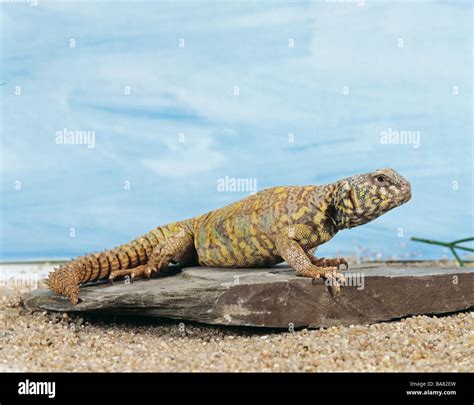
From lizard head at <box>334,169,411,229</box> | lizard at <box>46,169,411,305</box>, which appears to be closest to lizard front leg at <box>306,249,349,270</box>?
lizard at <box>46,169,411,305</box>

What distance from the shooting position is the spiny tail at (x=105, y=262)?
7652 mm

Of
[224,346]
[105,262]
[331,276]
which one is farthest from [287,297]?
[105,262]

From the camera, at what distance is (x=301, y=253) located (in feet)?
22.6

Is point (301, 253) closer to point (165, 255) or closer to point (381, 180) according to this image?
point (381, 180)

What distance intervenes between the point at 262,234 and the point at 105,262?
2070 millimetres

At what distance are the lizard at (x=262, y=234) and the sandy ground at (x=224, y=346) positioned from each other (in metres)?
0.50

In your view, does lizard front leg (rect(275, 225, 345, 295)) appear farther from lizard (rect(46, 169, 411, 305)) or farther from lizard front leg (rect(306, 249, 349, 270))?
lizard front leg (rect(306, 249, 349, 270))

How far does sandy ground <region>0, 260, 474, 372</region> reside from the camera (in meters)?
5.75
